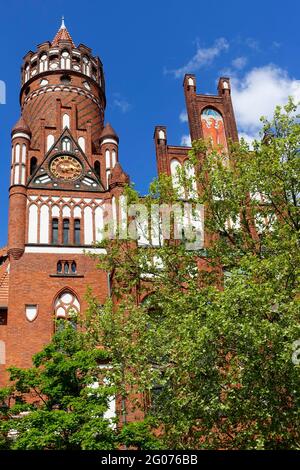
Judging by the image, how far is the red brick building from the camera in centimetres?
2066

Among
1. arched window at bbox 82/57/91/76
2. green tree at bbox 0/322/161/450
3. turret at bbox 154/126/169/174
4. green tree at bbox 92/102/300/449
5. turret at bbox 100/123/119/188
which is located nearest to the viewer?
green tree at bbox 92/102/300/449

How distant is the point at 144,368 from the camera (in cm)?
1295

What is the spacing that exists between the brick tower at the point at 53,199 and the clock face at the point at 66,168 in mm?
45

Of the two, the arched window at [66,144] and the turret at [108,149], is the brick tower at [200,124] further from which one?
the arched window at [66,144]

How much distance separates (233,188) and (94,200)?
10.5 meters

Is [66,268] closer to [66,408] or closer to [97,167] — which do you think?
[97,167]


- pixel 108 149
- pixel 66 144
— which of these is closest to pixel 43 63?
pixel 66 144

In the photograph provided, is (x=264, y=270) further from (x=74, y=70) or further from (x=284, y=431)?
(x=74, y=70)

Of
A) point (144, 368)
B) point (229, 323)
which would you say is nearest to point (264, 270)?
point (229, 323)

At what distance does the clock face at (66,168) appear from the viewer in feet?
79.7

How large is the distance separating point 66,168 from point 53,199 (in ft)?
6.51

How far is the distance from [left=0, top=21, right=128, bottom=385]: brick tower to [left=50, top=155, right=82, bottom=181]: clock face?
0.05 metres

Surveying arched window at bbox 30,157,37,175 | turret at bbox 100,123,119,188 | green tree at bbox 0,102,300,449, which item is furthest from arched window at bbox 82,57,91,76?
green tree at bbox 0,102,300,449

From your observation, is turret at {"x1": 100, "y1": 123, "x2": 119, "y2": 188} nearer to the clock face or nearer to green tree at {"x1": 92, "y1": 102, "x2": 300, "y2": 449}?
the clock face
